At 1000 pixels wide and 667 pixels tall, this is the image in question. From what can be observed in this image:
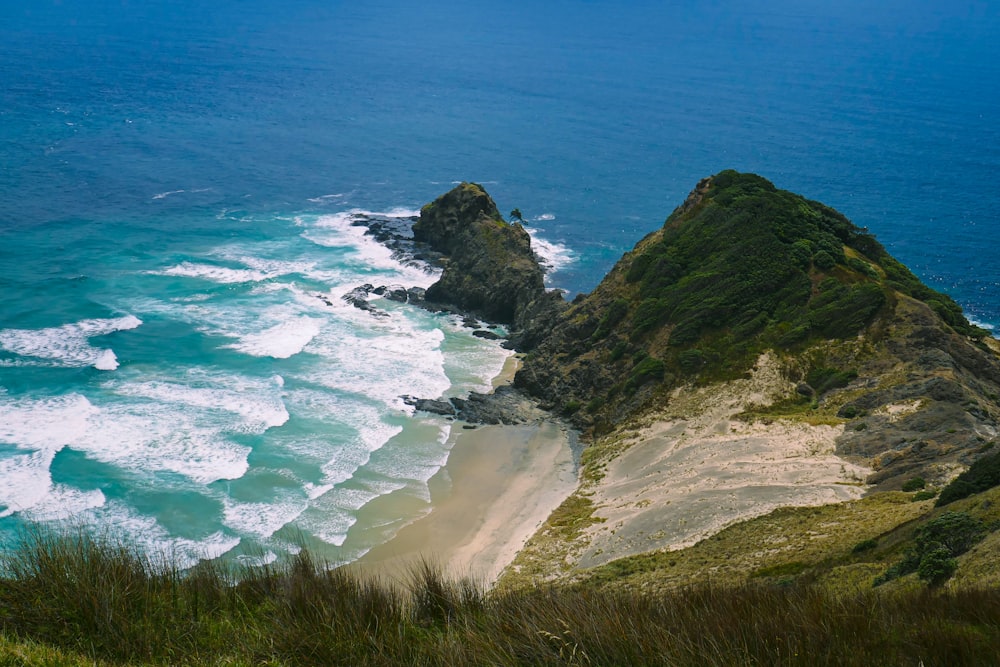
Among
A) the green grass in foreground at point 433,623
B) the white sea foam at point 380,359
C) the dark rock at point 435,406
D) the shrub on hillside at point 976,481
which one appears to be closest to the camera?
the green grass in foreground at point 433,623

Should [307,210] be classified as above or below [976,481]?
below

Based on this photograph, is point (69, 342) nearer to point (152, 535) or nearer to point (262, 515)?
point (152, 535)

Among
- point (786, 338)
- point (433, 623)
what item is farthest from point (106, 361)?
point (433, 623)

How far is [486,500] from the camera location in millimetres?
38094

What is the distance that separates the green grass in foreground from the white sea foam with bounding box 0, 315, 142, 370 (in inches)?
1467

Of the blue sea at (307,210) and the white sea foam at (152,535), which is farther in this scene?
the blue sea at (307,210)

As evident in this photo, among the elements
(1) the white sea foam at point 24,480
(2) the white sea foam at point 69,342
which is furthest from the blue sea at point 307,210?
(2) the white sea foam at point 69,342

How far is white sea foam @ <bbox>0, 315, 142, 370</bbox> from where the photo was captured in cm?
5025

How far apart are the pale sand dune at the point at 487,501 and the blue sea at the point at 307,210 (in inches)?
53.2

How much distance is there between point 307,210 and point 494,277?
3231 centimetres

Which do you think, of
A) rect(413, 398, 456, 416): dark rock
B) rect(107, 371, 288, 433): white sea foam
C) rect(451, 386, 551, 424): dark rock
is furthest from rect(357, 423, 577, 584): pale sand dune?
rect(107, 371, 288, 433): white sea foam

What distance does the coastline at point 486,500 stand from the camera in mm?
33188

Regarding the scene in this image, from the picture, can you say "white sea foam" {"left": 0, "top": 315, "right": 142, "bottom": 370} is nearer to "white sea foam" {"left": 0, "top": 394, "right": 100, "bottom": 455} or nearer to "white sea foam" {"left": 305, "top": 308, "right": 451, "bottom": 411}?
"white sea foam" {"left": 0, "top": 394, "right": 100, "bottom": 455}

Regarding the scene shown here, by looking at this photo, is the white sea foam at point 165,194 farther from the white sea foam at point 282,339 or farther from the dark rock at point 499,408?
the dark rock at point 499,408
